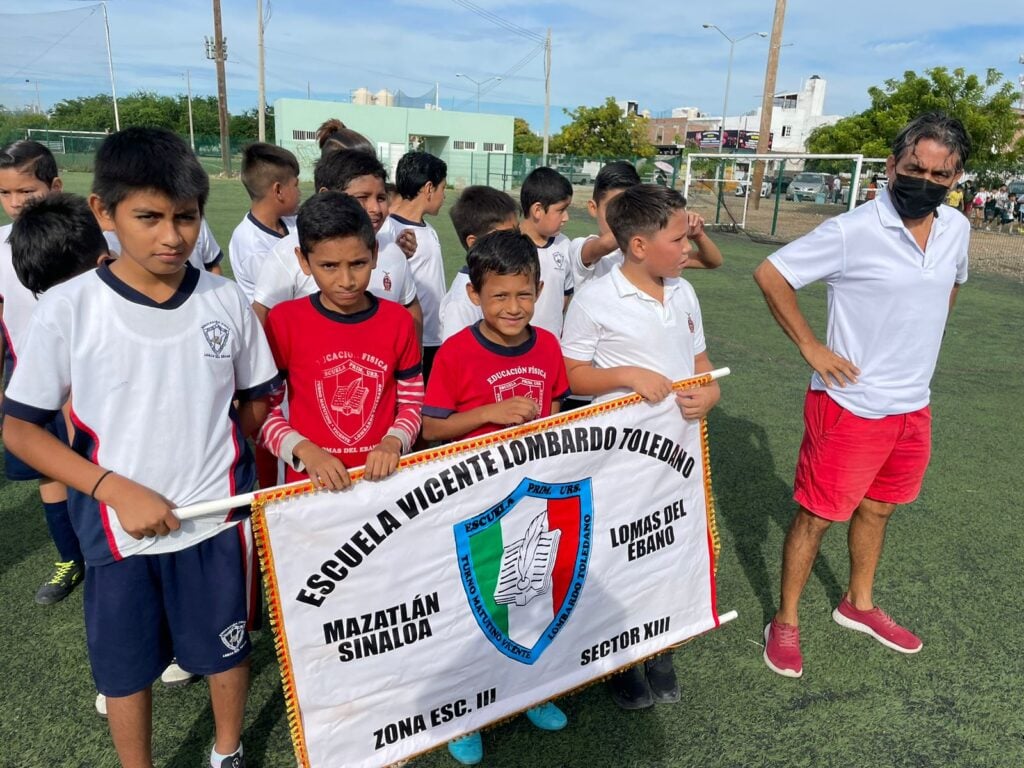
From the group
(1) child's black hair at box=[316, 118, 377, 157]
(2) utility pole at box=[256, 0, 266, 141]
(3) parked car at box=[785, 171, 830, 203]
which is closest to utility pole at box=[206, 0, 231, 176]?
(2) utility pole at box=[256, 0, 266, 141]

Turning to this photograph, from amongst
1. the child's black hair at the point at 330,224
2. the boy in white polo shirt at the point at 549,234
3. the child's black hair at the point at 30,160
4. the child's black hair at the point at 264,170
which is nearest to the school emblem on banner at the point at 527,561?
the child's black hair at the point at 330,224

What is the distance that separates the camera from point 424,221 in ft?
13.0

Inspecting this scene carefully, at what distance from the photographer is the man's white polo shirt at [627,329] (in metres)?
2.55

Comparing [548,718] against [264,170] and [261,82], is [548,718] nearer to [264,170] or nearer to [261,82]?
[264,170]

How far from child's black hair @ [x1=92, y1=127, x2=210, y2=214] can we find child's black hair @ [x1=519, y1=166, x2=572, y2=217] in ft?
6.67

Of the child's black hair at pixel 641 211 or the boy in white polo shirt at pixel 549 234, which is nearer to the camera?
the child's black hair at pixel 641 211

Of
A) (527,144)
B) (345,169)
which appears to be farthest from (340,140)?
(527,144)

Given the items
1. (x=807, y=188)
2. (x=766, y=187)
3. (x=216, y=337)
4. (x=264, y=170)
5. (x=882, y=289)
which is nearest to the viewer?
(x=216, y=337)

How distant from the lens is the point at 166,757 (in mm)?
2357

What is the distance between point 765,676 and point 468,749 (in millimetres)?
1209

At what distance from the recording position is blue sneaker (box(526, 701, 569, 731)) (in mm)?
2512

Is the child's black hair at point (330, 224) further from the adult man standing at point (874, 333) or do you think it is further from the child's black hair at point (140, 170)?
the adult man standing at point (874, 333)

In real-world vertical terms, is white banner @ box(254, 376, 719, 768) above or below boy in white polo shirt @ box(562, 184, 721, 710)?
below

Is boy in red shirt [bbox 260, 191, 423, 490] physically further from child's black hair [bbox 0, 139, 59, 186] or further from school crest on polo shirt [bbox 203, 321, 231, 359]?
child's black hair [bbox 0, 139, 59, 186]
